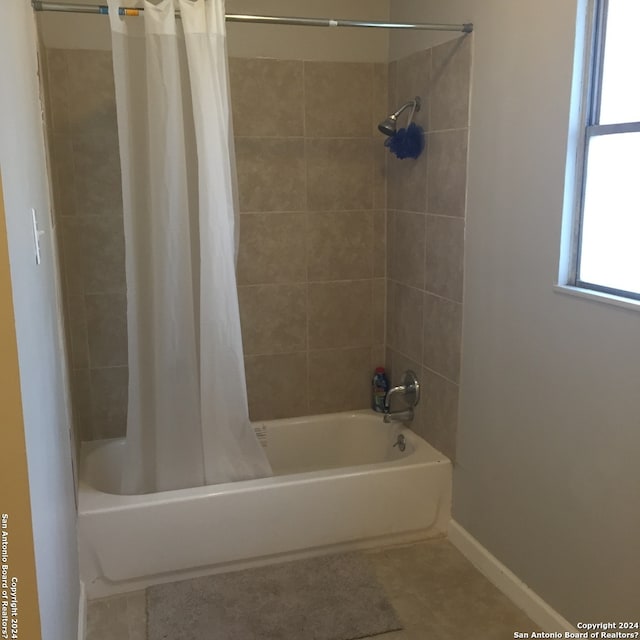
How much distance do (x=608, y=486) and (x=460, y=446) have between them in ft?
2.57

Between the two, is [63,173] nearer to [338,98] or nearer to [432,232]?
[338,98]

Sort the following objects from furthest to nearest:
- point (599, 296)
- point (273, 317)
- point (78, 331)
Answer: point (273, 317) < point (78, 331) < point (599, 296)

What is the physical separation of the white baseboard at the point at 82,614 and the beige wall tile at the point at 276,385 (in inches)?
42.9

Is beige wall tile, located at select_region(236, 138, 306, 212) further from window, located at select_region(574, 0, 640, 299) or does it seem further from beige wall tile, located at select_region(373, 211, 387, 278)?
window, located at select_region(574, 0, 640, 299)

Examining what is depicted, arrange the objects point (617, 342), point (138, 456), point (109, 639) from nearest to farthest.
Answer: point (617, 342), point (109, 639), point (138, 456)

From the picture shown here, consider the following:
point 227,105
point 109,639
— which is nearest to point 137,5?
point 227,105

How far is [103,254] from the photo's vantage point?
2764mm

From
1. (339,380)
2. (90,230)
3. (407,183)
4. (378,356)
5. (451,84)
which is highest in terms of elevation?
(451,84)

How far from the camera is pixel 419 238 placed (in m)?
2.78

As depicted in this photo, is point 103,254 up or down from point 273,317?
up

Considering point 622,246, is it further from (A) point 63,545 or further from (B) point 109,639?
(B) point 109,639

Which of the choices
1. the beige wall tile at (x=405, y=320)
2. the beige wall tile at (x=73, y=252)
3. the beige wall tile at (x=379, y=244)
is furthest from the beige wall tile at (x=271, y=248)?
the beige wall tile at (x=73, y=252)

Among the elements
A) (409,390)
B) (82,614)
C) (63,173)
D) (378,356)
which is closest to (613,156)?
(409,390)

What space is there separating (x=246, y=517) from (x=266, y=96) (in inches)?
68.4
